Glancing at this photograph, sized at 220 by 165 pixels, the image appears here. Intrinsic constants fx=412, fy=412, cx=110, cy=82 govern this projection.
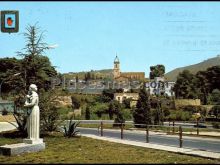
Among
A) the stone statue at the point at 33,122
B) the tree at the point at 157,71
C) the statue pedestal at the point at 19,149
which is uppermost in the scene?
the tree at the point at 157,71

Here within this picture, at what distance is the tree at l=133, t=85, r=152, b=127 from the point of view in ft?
131

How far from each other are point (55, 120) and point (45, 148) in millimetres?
5718

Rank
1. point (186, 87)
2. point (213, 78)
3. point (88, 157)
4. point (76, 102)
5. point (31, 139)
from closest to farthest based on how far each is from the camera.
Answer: point (88, 157)
point (31, 139)
point (76, 102)
point (186, 87)
point (213, 78)

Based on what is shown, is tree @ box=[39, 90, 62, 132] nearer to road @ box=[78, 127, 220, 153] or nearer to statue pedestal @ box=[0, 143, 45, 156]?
road @ box=[78, 127, 220, 153]

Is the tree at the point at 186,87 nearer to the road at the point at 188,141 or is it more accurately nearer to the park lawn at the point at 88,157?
the road at the point at 188,141

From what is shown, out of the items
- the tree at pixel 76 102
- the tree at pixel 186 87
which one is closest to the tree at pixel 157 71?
the tree at pixel 186 87

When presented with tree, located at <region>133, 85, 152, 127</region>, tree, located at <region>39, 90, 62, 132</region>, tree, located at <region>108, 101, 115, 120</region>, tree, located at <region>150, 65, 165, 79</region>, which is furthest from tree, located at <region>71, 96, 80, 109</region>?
tree, located at <region>150, 65, 165, 79</region>

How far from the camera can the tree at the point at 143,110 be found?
39.8 metres

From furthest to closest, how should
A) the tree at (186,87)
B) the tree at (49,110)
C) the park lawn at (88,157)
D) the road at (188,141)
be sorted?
the tree at (186,87), the tree at (49,110), the road at (188,141), the park lawn at (88,157)

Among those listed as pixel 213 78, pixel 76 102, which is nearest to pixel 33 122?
pixel 76 102

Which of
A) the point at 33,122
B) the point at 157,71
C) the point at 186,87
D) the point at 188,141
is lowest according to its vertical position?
the point at 188,141

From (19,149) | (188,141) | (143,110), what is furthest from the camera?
(143,110)

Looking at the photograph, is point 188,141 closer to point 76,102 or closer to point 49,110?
point 49,110

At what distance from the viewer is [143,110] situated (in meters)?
40.0
